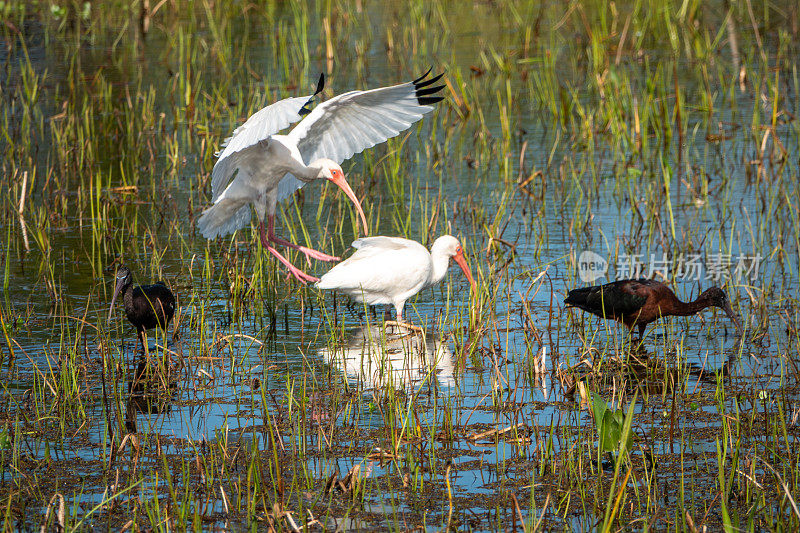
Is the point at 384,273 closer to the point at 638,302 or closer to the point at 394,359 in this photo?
the point at 394,359

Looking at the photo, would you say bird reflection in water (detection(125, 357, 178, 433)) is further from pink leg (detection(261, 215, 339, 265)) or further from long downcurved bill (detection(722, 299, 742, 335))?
long downcurved bill (detection(722, 299, 742, 335))

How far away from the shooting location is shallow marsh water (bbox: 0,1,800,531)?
434 cm

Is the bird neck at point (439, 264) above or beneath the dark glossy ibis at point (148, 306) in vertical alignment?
above

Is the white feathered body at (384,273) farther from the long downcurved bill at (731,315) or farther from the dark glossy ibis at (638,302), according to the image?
the long downcurved bill at (731,315)

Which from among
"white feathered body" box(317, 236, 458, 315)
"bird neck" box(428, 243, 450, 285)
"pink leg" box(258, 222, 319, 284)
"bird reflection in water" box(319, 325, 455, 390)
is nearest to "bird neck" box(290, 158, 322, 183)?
"pink leg" box(258, 222, 319, 284)

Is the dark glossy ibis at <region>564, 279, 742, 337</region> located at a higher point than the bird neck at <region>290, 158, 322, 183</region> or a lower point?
lower

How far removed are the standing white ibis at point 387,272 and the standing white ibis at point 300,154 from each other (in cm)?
72

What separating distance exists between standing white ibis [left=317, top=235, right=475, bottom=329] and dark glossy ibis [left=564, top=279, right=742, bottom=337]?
28.2 inches

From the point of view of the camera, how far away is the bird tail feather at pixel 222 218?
809 cm

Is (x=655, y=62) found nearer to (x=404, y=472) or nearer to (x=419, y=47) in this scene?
(x=419, y=47)

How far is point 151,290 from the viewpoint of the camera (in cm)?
661

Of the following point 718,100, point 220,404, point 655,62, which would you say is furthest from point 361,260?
point 655,62

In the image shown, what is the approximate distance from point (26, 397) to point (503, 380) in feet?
7.85

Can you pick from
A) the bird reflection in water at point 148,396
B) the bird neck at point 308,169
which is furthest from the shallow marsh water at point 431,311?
the bird neck at point 308,169
